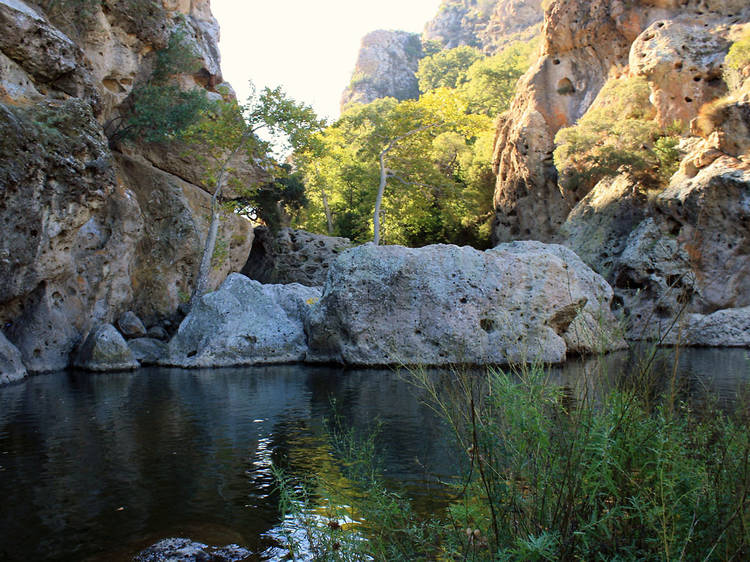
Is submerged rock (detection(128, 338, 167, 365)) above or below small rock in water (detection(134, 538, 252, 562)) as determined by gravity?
above

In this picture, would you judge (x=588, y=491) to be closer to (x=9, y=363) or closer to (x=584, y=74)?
(x=9, y=363)

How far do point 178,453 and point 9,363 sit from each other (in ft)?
30.6

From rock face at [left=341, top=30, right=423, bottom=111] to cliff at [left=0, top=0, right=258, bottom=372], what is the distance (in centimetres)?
8013

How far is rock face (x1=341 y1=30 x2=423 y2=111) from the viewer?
104812mm

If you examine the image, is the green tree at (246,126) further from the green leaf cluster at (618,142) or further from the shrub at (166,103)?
the green leaf cluster at (618,142)

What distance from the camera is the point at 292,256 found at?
102ft

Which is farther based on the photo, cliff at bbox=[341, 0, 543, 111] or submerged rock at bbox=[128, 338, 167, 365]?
cliff at bbox=[341, 0, 543, 111]

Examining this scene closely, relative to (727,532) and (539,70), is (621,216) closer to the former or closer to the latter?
(539,70)

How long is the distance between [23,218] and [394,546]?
46.5 ft

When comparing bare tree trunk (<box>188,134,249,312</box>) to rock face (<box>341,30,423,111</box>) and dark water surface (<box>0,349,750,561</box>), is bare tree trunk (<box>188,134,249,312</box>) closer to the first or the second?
dark water surface (<box>0,349,750,561</box>)

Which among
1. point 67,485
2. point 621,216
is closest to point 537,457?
point 67,485

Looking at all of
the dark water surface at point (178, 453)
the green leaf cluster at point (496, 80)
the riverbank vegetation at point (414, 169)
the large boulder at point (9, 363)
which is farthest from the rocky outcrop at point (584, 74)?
the large boulder at point (9, 363)

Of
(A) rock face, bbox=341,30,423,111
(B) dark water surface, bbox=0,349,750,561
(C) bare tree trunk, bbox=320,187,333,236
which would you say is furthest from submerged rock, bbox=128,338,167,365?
(A) rock face, bbox=341,30,423,111

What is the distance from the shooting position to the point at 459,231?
38406 mm
